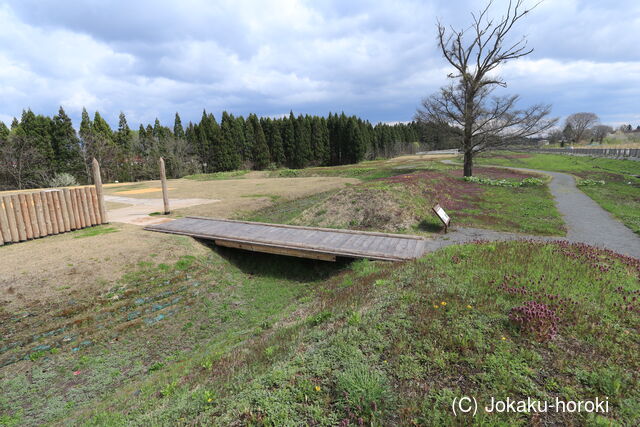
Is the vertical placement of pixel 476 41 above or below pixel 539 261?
above

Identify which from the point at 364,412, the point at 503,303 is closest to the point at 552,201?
the point at 503,303

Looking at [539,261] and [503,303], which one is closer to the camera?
[503,303]

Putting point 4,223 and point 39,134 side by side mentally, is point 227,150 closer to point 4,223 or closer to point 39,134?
point 39,134

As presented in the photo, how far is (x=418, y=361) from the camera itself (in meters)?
4.10

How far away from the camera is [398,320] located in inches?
197

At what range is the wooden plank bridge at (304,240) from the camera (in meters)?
10.1

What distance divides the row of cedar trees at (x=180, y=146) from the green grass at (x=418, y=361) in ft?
146

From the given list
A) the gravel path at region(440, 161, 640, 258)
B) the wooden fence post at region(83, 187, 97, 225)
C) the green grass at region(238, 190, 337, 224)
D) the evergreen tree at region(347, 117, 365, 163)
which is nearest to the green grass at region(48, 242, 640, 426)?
the gravel path at region(440, 161, 640, 258)

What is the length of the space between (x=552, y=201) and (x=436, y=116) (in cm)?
1339

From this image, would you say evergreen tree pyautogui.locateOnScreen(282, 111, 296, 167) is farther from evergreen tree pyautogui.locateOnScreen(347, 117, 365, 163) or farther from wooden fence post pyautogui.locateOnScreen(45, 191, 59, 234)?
wooden fence post pyautogui.locateOnScreen(45, 191, 59, 234)

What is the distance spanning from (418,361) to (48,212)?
614 inches

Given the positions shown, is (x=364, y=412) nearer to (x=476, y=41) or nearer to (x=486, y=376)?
(x=486, y=376)

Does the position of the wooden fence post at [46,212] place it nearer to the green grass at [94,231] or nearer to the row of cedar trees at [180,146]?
the green grass at [94,231]

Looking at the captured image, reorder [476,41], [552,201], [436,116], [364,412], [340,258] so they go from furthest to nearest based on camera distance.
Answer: [436,116] → [476,41] → [552,201] → [340,258] → [364,412]
